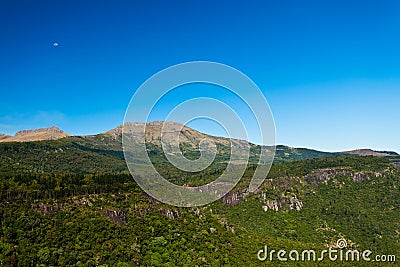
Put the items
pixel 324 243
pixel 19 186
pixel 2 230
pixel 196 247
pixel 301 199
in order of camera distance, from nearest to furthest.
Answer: pixel 2 230, pixel 196 247, pixel 19 186, pixel 324 243, pixel 301 199

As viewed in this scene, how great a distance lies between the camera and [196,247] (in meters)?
56.2

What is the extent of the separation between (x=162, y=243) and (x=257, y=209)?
58.3 meters

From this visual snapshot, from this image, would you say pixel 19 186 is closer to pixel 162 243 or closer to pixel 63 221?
pixel 63 221

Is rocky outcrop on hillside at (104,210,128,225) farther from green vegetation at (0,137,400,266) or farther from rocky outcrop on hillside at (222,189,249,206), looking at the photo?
rocky outcrop on hillside at (222,189,249,206)

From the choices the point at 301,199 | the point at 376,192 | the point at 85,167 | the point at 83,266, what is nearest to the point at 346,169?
the point at 376,192
